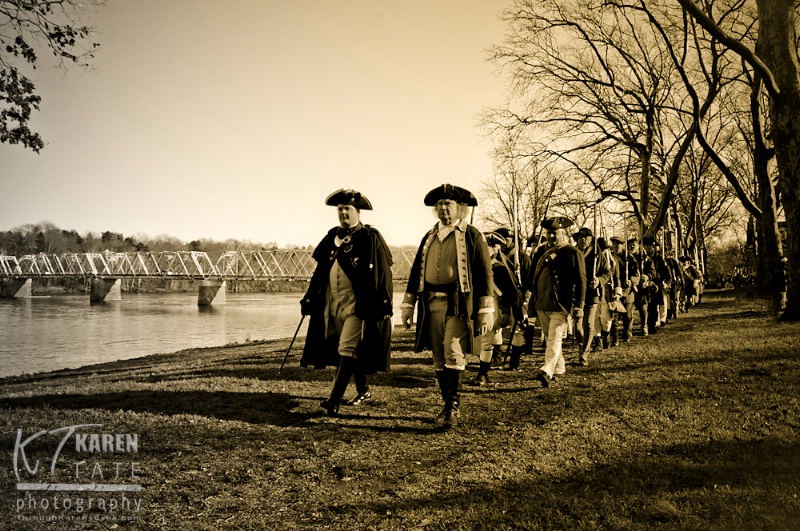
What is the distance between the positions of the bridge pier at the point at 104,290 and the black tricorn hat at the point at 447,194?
309 feet

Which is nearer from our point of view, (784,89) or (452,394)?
(452,394)

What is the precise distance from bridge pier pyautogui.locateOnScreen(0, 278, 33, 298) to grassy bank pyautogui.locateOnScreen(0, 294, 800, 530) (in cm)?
10627

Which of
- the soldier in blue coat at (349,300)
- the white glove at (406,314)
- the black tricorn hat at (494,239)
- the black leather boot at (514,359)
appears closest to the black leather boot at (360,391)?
the soldier in blue coat at (349,300)

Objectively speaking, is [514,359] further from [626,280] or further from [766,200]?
[766,200]

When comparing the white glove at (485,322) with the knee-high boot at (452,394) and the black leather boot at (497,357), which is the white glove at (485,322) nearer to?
the knee-high boot at (452,394)

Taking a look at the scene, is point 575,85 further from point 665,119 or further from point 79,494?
point 79,494

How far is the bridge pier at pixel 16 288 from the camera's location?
3836 inches

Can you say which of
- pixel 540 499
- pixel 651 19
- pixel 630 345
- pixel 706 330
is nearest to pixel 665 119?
pixel 651 19

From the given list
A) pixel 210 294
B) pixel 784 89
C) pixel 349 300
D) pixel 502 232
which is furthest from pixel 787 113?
pixel 210 294

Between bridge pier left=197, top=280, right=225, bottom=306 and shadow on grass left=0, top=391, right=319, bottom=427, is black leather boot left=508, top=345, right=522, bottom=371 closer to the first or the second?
shadow on grass left=0, top=391, right=319, bottom=427

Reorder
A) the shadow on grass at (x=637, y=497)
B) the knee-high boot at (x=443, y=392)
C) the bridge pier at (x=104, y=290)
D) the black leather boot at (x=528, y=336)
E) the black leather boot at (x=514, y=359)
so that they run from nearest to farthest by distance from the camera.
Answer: the shadow on grass at (x=637, y=497) → the knee-high boot at (x=443, y=392) → the black leather boot at (x=514, y=359) → the black leather boot at (x=528, y=336) → the bridge pier at (x=104, y=290)

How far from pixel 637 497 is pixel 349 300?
364 centimetres

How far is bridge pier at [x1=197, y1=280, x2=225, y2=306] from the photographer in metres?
77.0

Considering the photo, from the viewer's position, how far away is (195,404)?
6910 millimetres
